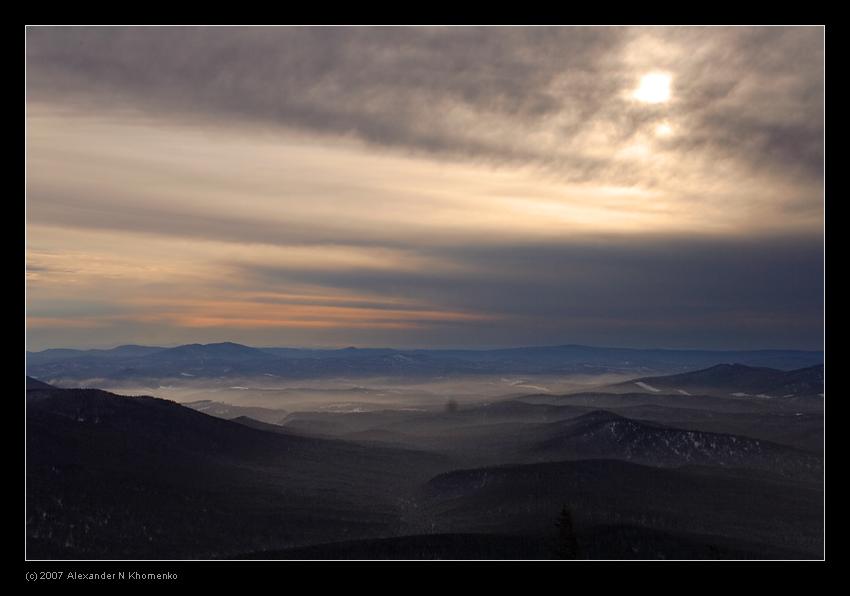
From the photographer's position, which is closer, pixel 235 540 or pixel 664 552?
pixel 664 552

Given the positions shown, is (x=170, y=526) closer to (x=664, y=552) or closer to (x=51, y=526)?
(x=51, y=526)

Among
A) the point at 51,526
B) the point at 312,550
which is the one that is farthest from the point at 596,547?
the point at 51,526
